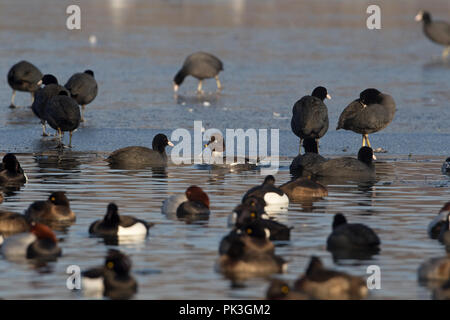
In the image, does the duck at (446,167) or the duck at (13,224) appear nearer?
the duck at (13,224)

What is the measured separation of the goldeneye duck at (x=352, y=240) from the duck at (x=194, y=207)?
102 inches

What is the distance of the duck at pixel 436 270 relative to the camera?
10047 mm

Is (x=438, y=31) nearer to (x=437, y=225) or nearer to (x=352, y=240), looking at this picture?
(x=437, y=225)

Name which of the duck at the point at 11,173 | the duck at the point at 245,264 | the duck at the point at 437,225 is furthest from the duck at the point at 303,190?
the duck at the point at 245,264

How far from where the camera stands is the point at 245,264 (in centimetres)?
1050

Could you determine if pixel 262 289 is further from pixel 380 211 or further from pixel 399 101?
pixel 399 101

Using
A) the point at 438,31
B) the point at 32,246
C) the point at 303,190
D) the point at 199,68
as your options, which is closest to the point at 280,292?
the point at 32,246

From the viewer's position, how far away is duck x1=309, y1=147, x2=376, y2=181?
17.2 m

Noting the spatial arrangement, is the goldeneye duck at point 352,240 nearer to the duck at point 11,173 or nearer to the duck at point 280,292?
the duck at point 280,292

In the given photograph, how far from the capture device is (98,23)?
47562 millimetres

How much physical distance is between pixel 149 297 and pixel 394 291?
8.38ft

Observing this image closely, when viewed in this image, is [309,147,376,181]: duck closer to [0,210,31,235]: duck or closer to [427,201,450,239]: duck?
[427,201,450,239]: duck

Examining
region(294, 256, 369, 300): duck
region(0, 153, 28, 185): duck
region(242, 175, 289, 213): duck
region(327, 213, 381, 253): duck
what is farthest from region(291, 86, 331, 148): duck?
region(294, 256, 369, 300): duck

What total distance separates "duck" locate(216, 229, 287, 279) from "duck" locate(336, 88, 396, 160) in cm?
1002
